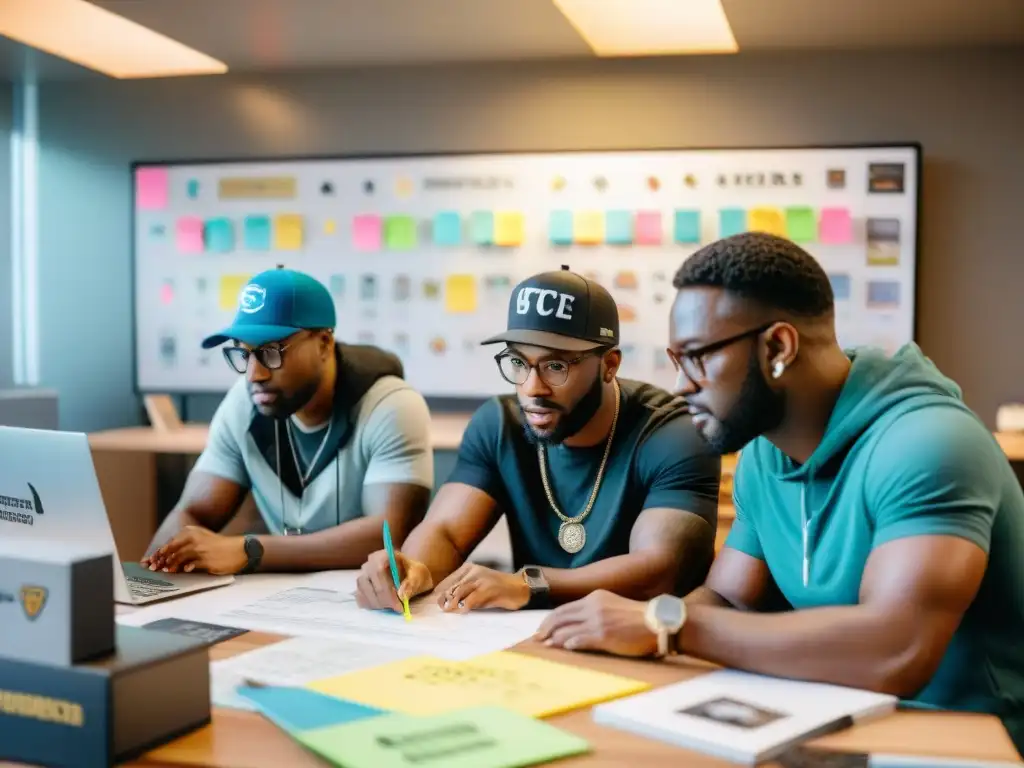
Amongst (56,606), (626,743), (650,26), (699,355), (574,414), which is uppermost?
(650,26)

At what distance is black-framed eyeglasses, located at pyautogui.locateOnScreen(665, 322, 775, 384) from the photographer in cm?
150

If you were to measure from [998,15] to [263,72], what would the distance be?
272 centimetres

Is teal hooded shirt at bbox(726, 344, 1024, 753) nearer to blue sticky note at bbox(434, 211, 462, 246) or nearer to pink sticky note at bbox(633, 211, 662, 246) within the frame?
pink sticky note at bbox(633, 211, 662, 246)

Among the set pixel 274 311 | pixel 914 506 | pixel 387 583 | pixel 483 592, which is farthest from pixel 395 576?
→ pixel 274 311

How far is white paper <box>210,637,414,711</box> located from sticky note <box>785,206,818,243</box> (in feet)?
9.19

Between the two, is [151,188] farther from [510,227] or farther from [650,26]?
[650,26]

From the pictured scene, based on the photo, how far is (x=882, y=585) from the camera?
1.31m

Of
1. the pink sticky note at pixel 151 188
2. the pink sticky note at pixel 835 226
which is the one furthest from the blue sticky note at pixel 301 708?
the pink sticky note at pixel 151 188

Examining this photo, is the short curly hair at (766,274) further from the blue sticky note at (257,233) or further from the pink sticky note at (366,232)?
the blue sticky note at (257,233)

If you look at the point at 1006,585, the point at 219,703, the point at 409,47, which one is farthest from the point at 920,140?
the point at 219,703

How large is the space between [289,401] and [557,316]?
0.69m

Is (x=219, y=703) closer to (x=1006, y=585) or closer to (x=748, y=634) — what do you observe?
(x=748, y=634)

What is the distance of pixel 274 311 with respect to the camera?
237cm

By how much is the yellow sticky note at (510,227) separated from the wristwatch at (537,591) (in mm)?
2451
